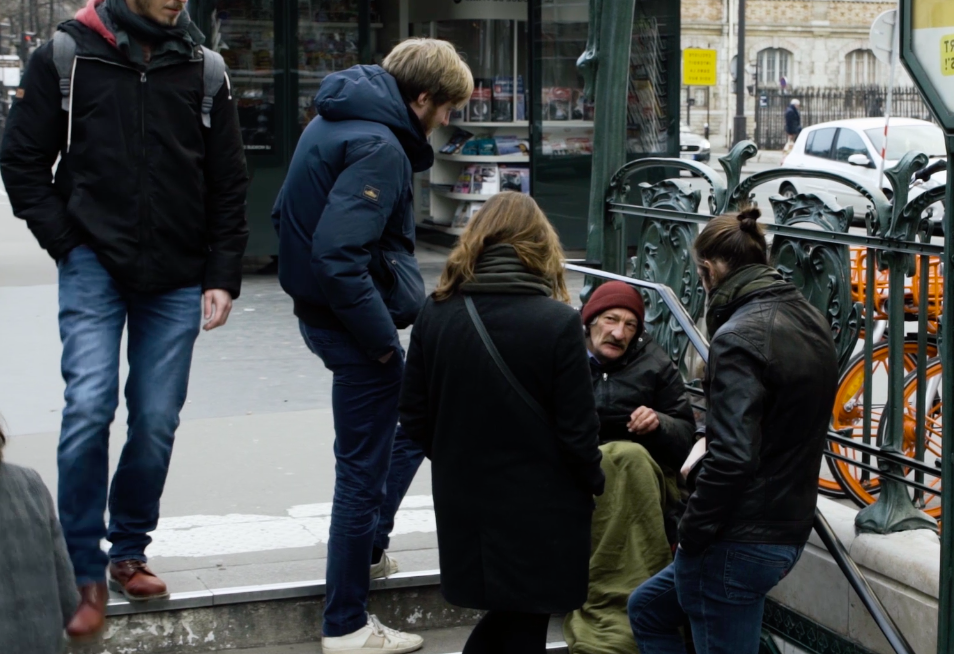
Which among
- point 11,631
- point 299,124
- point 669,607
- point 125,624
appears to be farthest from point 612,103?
point 299,124

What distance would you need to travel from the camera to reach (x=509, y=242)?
10.7 ft

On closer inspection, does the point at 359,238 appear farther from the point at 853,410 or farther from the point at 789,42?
the point at 789,42

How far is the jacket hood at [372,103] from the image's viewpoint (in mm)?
3762

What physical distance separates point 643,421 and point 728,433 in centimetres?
100

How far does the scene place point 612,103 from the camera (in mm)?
5430

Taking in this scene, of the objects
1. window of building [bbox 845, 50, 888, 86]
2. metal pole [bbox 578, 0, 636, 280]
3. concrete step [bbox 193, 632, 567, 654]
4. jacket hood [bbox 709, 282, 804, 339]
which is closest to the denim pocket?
jacket hood [bbox 709, 282, 804, 339]

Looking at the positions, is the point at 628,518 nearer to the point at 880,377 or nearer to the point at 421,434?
the point at 421,434

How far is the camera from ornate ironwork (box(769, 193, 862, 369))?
4129 mm

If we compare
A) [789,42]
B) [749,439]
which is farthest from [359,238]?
[789,42]

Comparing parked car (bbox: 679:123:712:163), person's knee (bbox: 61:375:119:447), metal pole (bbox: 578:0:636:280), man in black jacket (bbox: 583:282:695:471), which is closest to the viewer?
person's knee (bbox: 61:375:119:447)

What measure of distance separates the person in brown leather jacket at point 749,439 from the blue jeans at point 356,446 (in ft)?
3.03

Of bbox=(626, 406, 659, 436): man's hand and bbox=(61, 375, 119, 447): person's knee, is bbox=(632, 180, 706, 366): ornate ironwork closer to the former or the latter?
bbox=(626, 406, 659, 436): man's hand

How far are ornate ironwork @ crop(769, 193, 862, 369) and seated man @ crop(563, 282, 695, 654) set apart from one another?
516 mm

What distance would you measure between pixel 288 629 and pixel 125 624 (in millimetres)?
524
